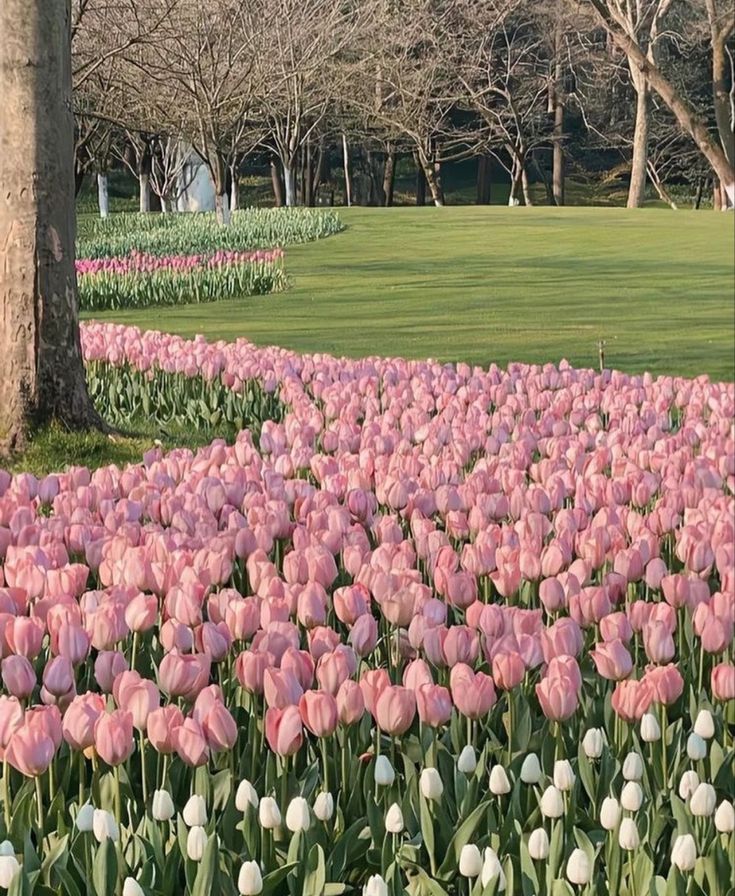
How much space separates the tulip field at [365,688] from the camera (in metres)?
2.35

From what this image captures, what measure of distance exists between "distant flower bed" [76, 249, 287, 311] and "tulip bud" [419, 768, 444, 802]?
1600 cm

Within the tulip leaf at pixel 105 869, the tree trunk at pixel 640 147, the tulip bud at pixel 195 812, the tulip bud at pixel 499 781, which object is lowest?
the tulip leaf at pixel 105 869

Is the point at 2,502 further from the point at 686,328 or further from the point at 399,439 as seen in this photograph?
the point at 686,328

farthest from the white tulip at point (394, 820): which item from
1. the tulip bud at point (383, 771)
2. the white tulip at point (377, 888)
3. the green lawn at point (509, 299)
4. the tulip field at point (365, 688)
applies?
the green lawn at point (509, 299)

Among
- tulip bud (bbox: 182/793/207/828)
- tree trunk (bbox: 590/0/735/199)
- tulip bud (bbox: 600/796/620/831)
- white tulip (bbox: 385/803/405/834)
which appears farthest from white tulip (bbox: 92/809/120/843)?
tree trunk (bbox: 590/0/735/199)

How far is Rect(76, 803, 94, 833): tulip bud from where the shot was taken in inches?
93.1

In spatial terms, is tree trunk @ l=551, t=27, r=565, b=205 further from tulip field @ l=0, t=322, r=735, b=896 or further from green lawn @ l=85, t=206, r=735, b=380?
tulip field @ l=0, t=322, r=735, b=896

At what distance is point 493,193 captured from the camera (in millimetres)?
68562

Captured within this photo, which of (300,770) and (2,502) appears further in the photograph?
(2,502)

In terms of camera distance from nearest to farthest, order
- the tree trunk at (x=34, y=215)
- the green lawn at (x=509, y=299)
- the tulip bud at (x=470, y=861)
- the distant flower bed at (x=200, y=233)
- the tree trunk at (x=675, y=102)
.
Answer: the tulip bud at (x=470, y=861) → the tree trunk at (x=34, y=215) → the tree trunk at (x=675, y=102) → the green lawn at (x=509, y=299) → the distant flower bed at (x=200, y=233)

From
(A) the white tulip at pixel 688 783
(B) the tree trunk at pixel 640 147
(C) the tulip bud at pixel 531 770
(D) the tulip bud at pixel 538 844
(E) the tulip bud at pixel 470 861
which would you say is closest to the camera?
(E) the tulip bud at pixel 470 861

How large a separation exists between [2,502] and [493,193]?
216ft

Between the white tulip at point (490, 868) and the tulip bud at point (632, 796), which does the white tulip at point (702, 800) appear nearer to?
the tulip bud at point (632, 796)

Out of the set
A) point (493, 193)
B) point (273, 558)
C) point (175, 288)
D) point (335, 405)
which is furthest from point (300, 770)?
point (493, 193)
